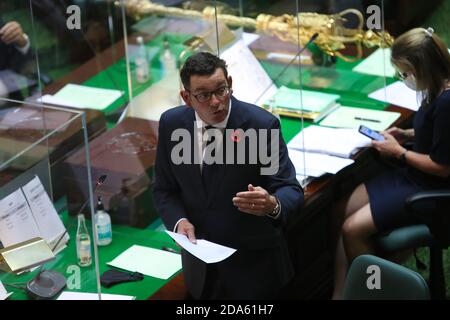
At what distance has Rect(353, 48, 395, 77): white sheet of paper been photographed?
5508 mm

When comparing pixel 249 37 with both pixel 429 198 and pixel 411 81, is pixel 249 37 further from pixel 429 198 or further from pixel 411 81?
pixel 429 198

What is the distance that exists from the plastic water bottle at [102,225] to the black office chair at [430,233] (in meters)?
1.12

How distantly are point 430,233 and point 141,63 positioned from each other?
210cm

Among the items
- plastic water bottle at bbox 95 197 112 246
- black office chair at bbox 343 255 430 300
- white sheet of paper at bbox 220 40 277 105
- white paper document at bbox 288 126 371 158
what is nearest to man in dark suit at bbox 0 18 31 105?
white sheet of paper at bbox 220 40 277 105

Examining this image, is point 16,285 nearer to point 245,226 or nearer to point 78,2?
point 245,226

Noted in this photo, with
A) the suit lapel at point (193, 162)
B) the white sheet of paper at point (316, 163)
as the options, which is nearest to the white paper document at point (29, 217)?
the suit lapel at point (193, 162)

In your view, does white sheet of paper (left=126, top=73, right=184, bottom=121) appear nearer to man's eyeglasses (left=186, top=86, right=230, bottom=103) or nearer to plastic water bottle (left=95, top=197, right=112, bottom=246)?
plastic water bottle (left=95, top=197, right=112, bottom=246)

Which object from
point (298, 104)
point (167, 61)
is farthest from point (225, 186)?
point (167, 61)

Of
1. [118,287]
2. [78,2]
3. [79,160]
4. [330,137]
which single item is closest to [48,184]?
[79,160]

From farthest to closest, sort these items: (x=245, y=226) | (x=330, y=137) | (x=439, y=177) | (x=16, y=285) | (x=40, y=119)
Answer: (x=330, y=137) → (x=439, y=177) → (x=40, y=119) → (x=245, y=226) → (x=16, y=285)

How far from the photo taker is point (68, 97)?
5.67 meters

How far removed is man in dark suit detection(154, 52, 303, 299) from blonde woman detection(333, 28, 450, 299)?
74 cm

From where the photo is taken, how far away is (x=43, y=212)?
3637 mm

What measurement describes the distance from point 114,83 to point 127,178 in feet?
3.97
